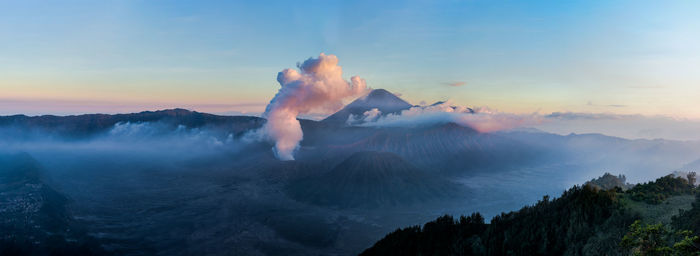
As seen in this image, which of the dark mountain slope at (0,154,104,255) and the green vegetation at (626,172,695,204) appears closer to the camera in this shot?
the green vegetation at (626,172,695,204)

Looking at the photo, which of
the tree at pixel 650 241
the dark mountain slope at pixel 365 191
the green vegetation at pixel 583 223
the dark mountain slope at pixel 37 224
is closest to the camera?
the tree at pixel 650 241

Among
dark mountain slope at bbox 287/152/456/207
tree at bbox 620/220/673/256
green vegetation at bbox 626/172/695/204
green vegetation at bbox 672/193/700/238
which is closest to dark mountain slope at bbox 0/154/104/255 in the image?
dark mountain slope at bbox 287/152/456/207

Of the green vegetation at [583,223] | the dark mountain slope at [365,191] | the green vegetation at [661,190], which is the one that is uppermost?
the green vegetation at [661,190]

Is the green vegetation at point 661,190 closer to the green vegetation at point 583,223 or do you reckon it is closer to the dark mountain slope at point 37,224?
the green vegetation at point 583,223

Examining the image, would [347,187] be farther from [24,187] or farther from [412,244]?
[24,187]

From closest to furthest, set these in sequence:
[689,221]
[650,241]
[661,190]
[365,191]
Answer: [650,241] < [689,221] < [661,190] < [365,191]

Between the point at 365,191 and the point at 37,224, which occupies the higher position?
the point at 365,191

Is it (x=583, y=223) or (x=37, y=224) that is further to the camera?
(x=37, y=224)

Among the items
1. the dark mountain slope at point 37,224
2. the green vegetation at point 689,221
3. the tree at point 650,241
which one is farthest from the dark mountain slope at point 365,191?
the tree at point 650,241

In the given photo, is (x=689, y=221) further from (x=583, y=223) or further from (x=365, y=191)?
(x=365, y=191)

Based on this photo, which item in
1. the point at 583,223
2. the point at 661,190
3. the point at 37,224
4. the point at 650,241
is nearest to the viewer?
the point at 650,241

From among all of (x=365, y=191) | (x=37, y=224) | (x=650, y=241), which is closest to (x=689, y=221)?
(x=650, y=241)

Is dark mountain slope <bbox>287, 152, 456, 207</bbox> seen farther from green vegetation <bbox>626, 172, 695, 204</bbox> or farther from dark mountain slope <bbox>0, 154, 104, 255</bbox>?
green vegetation <bbox>626, 172, 695, 204</bbox>

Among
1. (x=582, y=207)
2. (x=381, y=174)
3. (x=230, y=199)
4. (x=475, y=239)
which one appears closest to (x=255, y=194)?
(x=230, y=199)
